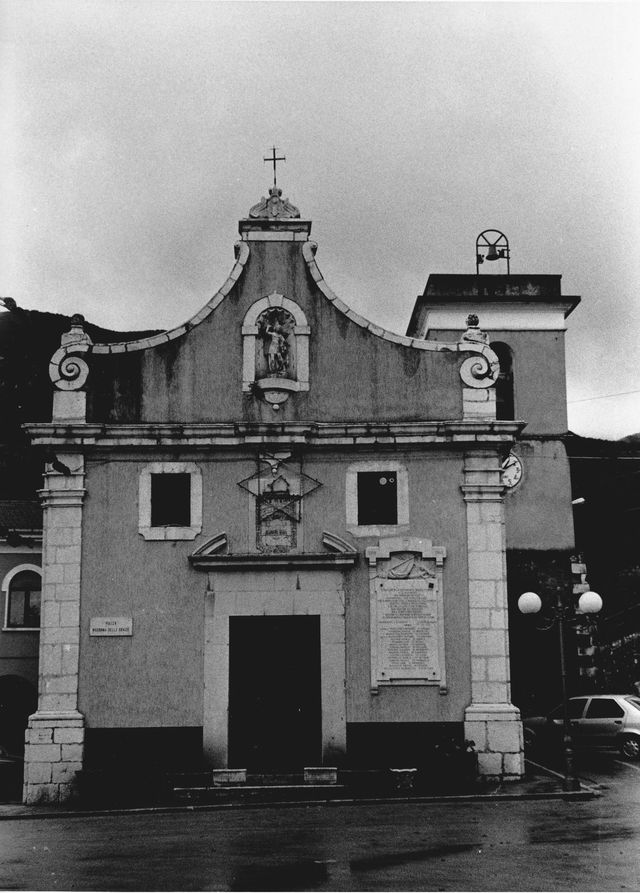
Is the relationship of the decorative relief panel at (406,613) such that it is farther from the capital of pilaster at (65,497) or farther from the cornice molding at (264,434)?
the capital of pilaster at (65,497)

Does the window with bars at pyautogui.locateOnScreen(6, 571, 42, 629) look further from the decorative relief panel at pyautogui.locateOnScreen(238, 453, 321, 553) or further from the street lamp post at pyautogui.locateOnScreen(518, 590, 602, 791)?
the street lamp post at pyautogui.locateOnScreen(518, 590, 602, 791)

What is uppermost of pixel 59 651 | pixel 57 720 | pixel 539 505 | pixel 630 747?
pixel 539 505

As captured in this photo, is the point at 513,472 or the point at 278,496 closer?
the point at 278,496

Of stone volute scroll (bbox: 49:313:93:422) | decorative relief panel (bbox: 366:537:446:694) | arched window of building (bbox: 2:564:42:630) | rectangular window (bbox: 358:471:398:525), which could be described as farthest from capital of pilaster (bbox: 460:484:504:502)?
arched window of building (bbox: 2:564:42:630)

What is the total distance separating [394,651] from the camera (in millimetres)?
21344

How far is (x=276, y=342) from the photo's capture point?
22250mm

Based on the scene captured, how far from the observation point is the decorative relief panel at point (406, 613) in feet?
69.7

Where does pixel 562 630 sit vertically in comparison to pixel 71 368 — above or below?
below

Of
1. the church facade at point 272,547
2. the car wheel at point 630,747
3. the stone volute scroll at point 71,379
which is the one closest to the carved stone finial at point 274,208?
the church facade at point 272,547

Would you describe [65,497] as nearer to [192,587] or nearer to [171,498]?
[171,498]

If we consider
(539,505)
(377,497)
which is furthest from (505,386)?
(377,497)

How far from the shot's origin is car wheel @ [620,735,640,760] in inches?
1037

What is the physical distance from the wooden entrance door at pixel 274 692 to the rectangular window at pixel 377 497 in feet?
7.47

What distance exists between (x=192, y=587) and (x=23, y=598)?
9.88m
